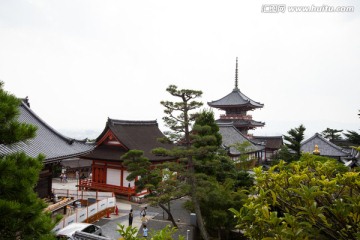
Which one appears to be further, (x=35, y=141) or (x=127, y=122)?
(x=127, y=122)

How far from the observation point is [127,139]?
2652 cm

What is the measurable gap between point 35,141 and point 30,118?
2.82 m

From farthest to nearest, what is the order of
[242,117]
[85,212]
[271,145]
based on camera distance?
[271,145] → [242,117] → [85,212]

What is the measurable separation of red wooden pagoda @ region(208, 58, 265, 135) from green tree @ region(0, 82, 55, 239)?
43106 mm

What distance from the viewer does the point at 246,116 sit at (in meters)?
48.6

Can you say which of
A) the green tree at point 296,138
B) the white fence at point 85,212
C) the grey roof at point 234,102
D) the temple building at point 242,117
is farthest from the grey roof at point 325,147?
the white fence at point 85,212

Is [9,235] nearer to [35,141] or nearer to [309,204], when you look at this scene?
[309,204]

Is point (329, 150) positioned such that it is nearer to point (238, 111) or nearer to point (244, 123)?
point (244, 123)

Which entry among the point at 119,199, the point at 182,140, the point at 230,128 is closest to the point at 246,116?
the point at 230,128

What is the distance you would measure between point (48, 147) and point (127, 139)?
38.4 ft

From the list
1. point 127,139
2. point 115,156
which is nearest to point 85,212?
point 115,156

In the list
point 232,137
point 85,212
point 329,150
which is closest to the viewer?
point 85,212

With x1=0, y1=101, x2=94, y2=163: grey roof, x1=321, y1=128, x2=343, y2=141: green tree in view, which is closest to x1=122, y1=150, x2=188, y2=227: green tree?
x1=0, y1=101, x2=94, y2=163: grey roof

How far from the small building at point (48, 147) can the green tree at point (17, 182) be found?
28.0ft
